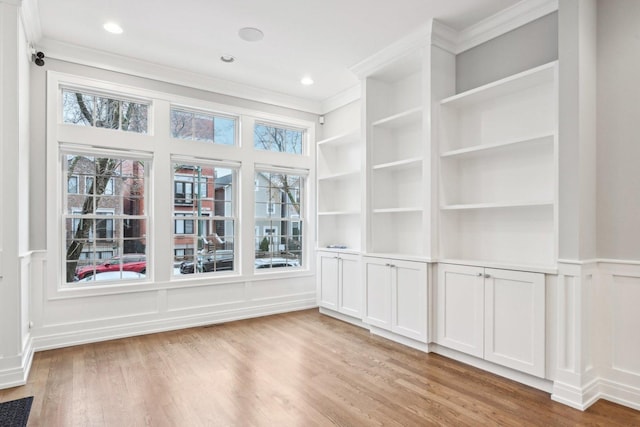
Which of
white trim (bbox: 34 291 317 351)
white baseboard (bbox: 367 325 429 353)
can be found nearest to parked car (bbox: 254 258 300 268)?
white trim (bbox: 34 291 317 351)

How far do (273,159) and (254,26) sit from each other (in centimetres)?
199

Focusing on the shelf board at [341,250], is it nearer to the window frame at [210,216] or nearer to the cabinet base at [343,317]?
the cabinet base at [343,317]

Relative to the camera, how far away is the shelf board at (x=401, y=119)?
12.3ft

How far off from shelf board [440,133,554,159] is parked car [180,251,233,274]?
3.01 m

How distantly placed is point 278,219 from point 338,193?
0.97 meters

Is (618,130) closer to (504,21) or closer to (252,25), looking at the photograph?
(504,21)

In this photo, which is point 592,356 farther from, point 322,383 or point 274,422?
point 274,422

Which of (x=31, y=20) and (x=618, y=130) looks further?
(x=31, y=20)

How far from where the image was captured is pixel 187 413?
2439 mm

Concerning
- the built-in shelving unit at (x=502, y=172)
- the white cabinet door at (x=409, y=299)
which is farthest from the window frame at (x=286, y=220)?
the built-in shelving unit at (x=502, y=172)

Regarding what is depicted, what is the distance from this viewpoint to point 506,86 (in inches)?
122

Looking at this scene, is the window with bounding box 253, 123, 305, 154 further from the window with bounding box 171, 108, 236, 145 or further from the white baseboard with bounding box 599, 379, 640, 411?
the white baseboard with bounding box 599, 379, 640, 411

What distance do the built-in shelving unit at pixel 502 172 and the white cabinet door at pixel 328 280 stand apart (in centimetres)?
174

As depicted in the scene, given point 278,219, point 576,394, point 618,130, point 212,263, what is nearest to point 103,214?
point 212,263
